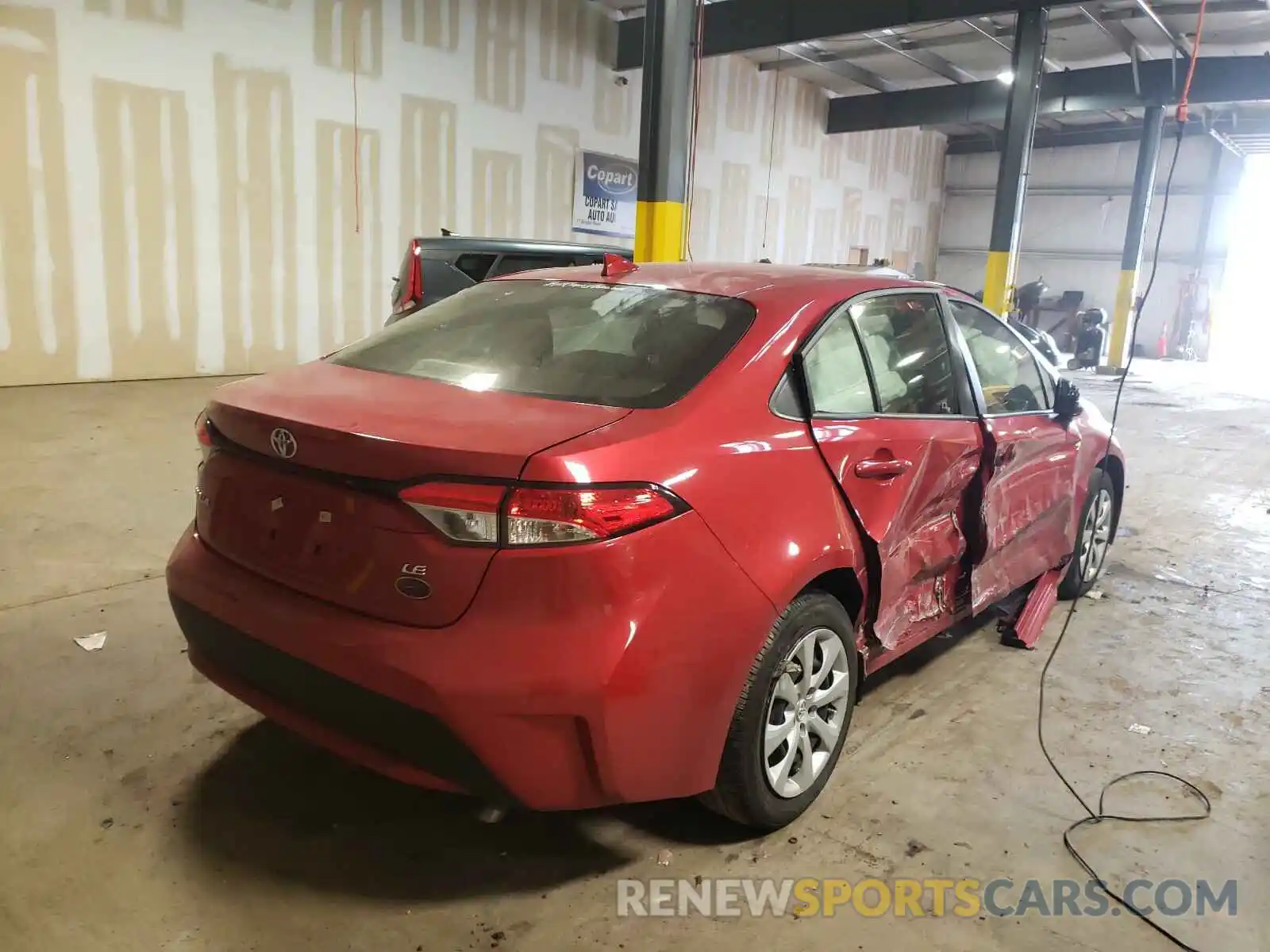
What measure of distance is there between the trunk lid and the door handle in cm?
72

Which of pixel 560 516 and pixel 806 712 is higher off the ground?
pixel 560 516

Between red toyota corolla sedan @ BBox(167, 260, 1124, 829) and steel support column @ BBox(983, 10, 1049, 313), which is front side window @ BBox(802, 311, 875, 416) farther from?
steel support column @ BBox(983, 10, 1049, 313)

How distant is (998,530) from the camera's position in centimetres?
290

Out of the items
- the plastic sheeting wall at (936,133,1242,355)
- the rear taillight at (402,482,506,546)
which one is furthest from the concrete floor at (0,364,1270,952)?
the plastic sheeting wall at (936,133,1242,355)

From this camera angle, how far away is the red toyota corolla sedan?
160 centimetres

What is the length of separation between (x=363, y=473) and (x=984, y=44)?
1415 cm

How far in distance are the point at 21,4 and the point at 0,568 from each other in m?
5.96

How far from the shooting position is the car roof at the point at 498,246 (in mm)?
6484

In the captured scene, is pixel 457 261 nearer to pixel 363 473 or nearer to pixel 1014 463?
pixel 1014 463

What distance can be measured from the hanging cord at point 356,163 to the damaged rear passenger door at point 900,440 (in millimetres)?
8190

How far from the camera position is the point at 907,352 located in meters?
2.60

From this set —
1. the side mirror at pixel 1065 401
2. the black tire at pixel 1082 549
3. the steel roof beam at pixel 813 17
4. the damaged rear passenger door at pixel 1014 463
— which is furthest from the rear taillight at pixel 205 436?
the steel roof beam at pixel 813 17

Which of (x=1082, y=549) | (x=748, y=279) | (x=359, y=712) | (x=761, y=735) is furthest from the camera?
(x=1082, y=549)

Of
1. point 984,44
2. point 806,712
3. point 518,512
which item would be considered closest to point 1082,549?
point 806,712
